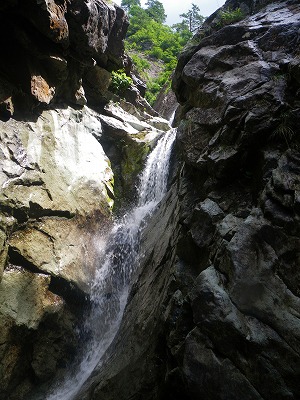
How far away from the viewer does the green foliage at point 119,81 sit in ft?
51.5

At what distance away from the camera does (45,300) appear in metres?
8.22

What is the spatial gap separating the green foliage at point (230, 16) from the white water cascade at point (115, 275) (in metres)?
4.99

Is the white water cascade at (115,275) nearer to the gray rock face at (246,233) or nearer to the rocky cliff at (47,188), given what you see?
the rocky cliff at (47,188)

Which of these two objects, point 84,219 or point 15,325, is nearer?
point 15,325

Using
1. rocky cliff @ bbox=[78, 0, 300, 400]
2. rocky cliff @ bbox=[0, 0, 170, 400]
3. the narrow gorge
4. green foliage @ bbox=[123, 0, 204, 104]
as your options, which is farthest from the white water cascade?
green foliage @ bbox=[123, 0, 204, 104]

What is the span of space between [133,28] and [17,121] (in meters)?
41.1

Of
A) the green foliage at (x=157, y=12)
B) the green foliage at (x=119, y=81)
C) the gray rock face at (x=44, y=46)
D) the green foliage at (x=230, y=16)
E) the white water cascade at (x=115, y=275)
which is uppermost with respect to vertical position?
the green foliage at (x=157, y=12)

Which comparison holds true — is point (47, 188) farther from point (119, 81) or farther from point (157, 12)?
point (157, 12)

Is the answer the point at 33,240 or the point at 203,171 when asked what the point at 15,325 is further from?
the point at 203,171

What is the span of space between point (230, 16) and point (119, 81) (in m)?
7.32

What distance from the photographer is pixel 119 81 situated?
1584 cm

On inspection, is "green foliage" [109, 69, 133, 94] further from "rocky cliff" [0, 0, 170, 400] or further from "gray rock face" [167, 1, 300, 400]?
"gray rock face" [167, 1, 300, 400]

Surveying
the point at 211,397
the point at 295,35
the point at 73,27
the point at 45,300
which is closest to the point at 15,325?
the point at 45,300

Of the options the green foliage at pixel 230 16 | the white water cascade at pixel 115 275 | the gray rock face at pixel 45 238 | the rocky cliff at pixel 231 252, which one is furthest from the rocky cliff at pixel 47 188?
the green foliage at pixel 230 16
